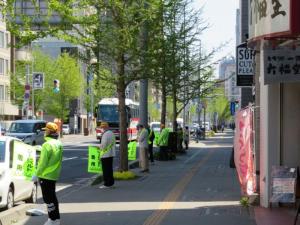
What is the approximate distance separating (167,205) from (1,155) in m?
3.63

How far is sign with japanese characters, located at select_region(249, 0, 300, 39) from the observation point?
347 inches

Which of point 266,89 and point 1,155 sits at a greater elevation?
point 266,89

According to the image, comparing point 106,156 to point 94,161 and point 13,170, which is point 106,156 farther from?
point 13,170

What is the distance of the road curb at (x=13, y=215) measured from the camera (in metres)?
11.6

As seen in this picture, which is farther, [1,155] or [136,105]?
A: [136,105]

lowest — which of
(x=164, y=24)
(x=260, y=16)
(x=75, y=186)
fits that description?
(x=75, y=186)

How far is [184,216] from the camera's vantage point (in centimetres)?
1268

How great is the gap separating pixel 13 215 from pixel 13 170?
1783mm

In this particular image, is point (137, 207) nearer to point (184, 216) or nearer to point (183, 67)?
point (184, 216)

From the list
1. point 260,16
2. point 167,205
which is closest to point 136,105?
point 167,205

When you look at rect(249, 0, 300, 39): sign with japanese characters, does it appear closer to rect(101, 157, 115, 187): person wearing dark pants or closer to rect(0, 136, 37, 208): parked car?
rect(0, 136, 37, 208): parked car

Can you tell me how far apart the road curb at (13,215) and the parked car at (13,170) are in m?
0.47

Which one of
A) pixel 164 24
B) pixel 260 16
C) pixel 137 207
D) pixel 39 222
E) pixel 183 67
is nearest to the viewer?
pixel 260 16

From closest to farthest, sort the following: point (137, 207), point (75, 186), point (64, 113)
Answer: point (137, 207) → point (75, 186) → point (64, 113)
